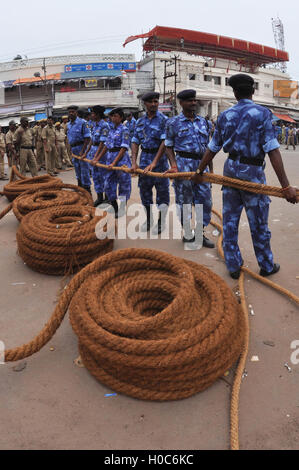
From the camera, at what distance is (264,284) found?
3018mm

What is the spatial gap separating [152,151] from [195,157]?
866 mm

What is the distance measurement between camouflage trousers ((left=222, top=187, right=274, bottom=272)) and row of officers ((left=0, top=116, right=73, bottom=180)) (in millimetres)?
6994

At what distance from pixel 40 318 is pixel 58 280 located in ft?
2.44

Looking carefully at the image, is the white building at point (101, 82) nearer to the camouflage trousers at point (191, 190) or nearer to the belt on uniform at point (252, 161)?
the camouflage trousers at point (191, 190)

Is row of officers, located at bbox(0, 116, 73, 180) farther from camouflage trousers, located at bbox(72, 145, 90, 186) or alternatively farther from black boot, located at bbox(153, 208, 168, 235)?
black boot, located at bbox(153, 208, 168, 235)

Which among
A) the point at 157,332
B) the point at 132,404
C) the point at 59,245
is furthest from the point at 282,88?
the point at 132,404

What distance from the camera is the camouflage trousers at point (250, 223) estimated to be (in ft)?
9.44

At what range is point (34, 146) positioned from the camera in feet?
29.8

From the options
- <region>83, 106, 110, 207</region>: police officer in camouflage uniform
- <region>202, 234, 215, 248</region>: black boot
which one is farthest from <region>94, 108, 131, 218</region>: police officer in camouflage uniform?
<region>202, 234, 215, 248</region>: black boot

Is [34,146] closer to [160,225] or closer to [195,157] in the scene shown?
[160,225]

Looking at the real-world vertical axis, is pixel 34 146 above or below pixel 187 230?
above

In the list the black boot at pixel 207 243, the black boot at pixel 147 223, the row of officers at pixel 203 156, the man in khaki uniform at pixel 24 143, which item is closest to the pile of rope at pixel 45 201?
the row of officers at pixel 203 156

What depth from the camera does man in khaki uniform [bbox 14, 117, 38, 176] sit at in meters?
8.23

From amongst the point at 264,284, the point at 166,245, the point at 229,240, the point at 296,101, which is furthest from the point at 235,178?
the point at 296,101
